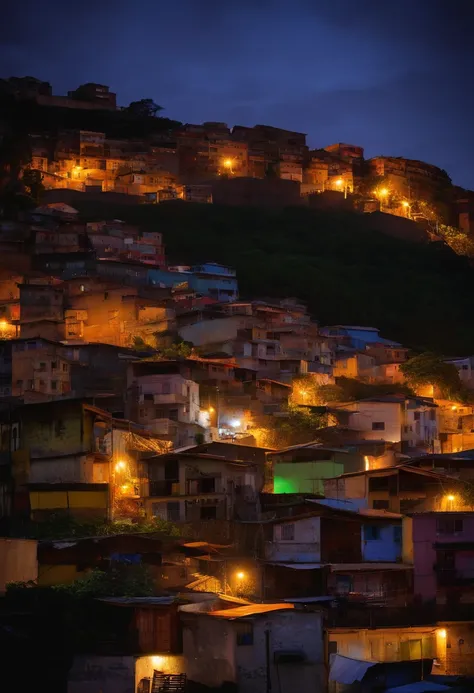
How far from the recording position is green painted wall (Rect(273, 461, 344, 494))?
33719 mm

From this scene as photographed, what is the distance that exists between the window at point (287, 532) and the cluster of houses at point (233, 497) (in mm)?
36

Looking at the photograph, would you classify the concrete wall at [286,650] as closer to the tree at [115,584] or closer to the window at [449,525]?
the tree at [115,584]

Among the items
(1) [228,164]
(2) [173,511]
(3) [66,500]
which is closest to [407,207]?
(1) [228,164]

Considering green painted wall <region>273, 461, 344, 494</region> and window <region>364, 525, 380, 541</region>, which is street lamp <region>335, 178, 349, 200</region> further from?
window <region>364, 525, 380, 541</region>

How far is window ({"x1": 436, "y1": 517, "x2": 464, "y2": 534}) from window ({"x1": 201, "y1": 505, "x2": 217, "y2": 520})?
5990 mm

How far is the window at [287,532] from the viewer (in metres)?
28.1

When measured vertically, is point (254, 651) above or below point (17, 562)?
below

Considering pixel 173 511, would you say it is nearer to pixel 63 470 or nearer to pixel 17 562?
pixel 63 470

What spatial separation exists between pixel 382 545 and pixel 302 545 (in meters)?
2.08

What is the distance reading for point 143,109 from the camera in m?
102

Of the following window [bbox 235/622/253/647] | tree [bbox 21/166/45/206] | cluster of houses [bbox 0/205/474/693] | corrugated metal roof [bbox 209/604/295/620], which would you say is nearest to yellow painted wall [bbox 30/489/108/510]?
cluster of houses [bbox 0/205/474/693]

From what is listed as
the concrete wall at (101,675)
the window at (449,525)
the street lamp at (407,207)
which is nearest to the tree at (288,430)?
the window at (449,525)

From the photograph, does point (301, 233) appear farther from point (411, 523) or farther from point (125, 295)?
point (411, 523)

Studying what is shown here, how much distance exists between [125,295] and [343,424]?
14.2 meters
